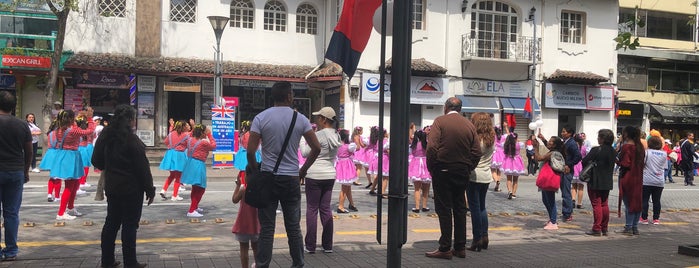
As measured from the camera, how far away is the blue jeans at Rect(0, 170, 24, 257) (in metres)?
6.25

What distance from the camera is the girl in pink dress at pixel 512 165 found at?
45.3 feet

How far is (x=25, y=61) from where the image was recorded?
20.6m

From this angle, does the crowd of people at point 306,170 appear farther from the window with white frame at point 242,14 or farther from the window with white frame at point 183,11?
the window with white frame at point 242,14

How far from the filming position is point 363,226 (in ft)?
30.1

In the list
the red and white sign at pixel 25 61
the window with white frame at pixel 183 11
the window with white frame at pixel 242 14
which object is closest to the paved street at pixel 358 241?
the red and white sign at pixel 25 61

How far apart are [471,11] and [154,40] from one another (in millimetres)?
12769

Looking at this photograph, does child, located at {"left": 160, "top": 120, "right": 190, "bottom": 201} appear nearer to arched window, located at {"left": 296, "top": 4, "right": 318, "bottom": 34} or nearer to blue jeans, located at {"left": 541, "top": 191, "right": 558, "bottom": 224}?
blue jeans, located at {"left": 541, "top": 191, "right": 558, "bottom": 224}

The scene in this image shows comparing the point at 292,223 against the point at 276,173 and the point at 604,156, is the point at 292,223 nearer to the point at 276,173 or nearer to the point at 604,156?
the point at 276,173

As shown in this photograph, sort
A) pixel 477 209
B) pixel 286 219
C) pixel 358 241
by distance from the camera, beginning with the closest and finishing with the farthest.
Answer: pixel 286 219, pixel 477 209, pixel 358 241

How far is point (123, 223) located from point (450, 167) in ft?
11.5

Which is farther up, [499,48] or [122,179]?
[499,48]

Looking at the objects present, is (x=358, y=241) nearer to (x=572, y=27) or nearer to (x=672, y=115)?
(x=572, y=27)

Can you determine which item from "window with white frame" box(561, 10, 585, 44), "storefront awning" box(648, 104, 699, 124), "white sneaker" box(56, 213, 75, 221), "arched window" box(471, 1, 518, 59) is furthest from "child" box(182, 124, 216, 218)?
"storefront awning" box(648, 104, 699, 124)

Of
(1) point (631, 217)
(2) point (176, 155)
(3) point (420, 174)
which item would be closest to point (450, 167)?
(1) point (631, 217)
